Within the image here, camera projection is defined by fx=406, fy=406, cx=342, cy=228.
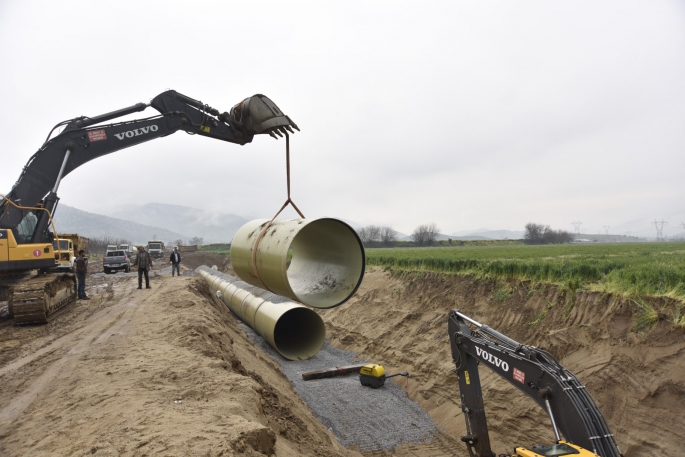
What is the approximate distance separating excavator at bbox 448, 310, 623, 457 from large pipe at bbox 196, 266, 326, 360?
826 cm

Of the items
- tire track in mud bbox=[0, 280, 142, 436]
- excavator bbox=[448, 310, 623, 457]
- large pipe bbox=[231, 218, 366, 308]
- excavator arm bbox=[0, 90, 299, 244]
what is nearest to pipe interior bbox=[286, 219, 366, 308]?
large pipe bbox=[231, 218, 366, 308]

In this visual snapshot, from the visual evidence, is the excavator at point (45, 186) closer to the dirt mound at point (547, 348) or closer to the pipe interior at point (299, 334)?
the pipe interior at point (299, 334)

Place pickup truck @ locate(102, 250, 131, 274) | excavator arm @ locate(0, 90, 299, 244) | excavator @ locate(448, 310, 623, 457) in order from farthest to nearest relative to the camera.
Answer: pickup truck @ locate(102, 250, 131, 274)
excavator arm @ locate(0, 90, 299, 244)
excavator @ locate(448, 310, 623, 457)

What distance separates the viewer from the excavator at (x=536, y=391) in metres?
4.18

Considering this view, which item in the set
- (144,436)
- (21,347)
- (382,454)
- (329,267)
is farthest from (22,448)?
(382,454)

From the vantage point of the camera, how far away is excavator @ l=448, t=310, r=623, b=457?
418cm

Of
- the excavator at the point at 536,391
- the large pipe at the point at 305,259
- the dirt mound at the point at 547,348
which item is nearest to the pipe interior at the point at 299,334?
the dirt mound at the point at 547,348

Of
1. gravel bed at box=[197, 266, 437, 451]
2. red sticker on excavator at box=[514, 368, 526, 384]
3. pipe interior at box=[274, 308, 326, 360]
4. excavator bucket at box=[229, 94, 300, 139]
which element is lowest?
gravel bed at box=[197, 266, 437, 451]

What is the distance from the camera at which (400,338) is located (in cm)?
1428

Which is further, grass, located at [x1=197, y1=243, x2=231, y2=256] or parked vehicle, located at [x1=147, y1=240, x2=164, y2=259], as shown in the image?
grass, located at [x1=197, y1=243, x2=231, y2=256]

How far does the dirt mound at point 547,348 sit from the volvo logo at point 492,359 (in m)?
3.60

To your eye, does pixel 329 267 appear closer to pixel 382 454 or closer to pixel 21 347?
pixel 382 454

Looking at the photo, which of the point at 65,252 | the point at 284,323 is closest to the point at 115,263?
the point at 65,252

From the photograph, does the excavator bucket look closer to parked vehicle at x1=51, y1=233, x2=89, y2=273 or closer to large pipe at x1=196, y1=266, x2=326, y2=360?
parked vehicle at x1=51, y1=233, x2=89, y2=273
